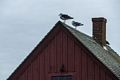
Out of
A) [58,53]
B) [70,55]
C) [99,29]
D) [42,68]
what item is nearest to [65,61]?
[70,55]

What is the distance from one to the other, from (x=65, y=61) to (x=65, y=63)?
0.39 ft

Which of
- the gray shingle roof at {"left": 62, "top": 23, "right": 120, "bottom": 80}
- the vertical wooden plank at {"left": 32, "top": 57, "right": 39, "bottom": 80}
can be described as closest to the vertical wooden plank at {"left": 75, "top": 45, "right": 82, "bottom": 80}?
the gray shingle roof at {"left": 62, "top": 23, "right": 120, "bottom": 80}

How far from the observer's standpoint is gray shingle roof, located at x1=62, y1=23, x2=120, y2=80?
→ 38406 millimetres

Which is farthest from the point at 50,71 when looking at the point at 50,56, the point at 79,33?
the point at 79,33

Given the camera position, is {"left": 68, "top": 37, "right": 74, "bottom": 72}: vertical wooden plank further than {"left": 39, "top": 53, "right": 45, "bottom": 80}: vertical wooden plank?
No

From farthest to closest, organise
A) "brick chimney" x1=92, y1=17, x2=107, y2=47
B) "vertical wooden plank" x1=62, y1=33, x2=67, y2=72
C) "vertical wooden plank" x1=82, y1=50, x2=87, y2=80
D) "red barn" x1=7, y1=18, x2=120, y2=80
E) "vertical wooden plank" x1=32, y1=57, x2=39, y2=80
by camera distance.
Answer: "brick chimney" x1=92, y1=17, x2=107, y2=47
"vertical wooden plank" x1=32, y1=57, x2=39, y2=80
"vertical wooden plank" x1=62, y1=33, x2=67, y2=72
"vertical wooden plank" x1=82, y1=50, x2=87, y2=80
"red barn" x1=7, y1=18, x2=120, y2=80

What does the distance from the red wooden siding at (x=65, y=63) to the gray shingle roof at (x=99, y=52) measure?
0.41 metres

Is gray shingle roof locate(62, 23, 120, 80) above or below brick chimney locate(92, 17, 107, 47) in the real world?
below

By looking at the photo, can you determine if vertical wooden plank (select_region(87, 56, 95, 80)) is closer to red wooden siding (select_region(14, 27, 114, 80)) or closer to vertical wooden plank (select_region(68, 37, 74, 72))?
red wooden siding (select_region(14, 27, 114, 80))

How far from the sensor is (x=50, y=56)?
1555 inches

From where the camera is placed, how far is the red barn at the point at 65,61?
125ft

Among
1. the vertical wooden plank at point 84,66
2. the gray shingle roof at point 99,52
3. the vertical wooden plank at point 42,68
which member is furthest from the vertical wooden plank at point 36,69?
the vertical wooden plank at point 84,66

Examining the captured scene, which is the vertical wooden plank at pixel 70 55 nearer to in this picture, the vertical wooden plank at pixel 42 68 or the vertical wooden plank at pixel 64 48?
the vertical wooden plank at pixel 64 48

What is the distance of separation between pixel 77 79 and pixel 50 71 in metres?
1.86
